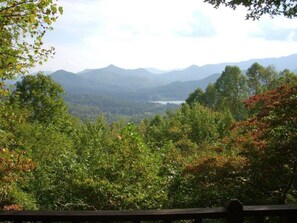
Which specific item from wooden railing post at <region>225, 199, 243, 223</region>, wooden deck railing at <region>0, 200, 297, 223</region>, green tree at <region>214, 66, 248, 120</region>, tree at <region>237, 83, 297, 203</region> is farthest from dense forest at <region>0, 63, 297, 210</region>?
green tree at <region>214, 66, 248, 120</region>

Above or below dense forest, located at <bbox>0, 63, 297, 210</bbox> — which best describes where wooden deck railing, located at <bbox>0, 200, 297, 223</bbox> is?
above

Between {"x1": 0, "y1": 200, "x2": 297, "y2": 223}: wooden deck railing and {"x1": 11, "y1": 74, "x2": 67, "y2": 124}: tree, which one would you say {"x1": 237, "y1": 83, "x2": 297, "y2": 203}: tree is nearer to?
{"x1": 0, "y1": 200, "x2": 297, "y2": 223}: wooden deck railing

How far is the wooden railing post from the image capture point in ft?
7.43

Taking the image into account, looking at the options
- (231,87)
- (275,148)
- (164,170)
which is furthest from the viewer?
(231,87)

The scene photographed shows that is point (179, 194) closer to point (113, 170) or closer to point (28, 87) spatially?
point (113, 170)

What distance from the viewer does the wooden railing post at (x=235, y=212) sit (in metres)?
2.26

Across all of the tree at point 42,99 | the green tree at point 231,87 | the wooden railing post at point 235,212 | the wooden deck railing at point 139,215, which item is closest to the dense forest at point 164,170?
the wooden deck railing at point 139,215

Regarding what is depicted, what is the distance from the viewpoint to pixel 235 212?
7.43 ft

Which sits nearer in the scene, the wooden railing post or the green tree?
the wooden railing post

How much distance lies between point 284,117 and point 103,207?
4.69m

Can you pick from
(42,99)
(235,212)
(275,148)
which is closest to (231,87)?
(42,99)

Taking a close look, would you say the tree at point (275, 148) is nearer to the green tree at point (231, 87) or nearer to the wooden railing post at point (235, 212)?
the wooden railing post at point (235, 212)

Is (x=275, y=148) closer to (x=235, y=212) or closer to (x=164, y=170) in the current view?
(x=235, y=212)

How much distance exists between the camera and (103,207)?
7961 millimetres
